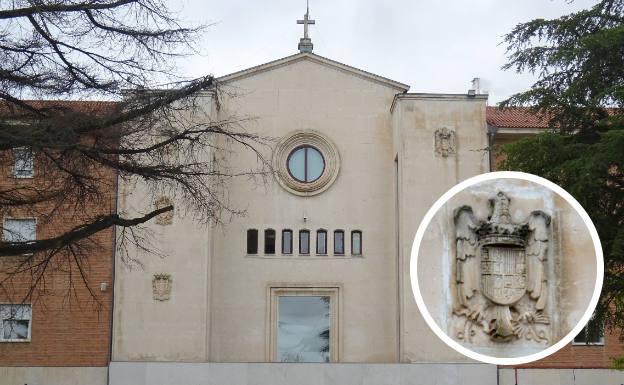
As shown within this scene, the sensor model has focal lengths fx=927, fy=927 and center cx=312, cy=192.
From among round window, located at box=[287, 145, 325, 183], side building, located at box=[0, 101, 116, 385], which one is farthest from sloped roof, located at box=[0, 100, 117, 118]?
round window, located at box=[287, 145, 325, 183]

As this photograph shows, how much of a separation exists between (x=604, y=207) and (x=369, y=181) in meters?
13.1

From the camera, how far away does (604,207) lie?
1603cm

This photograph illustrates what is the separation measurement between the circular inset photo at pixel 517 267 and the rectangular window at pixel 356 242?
23192 millimetres

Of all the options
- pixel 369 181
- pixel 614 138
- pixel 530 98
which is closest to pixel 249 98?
pixel 369 181

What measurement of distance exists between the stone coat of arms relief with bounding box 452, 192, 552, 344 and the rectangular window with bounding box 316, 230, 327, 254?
75.4ft

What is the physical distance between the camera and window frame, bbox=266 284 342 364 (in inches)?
1084

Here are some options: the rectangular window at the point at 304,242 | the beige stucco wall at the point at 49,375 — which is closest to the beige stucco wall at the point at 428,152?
the rectangular window at the point at 304,242

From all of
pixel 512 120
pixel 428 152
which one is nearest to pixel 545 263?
pixel 428 152

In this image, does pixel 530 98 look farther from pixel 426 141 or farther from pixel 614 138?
pixel 426 141

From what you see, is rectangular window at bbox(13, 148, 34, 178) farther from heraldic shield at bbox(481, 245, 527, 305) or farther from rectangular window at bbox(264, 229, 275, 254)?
rectangular window at bbox(264, 229, 275, 254)

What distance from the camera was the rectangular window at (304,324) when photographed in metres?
27.7

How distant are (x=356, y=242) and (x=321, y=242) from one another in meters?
1.09

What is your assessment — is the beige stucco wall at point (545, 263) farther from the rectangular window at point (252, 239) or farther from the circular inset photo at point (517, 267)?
the rectangular window at point (252, 239)

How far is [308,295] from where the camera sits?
2809cm
